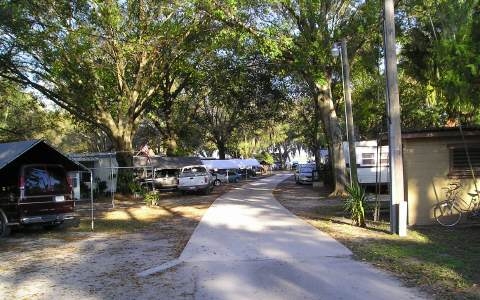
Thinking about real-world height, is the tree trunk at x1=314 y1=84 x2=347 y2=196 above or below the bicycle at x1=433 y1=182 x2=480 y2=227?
above

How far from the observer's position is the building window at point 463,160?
15031 mm

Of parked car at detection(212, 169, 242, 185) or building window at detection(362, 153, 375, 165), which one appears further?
parked car at detection(212, 169, 242, 185)

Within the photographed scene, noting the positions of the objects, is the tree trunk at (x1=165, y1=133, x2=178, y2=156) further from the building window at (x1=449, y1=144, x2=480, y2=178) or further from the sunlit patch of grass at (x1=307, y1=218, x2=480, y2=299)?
the building window at (x1=449, y1=144, x2=480, y2=178)

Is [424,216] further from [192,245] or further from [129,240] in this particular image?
[129,240]

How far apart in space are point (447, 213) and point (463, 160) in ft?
4.97

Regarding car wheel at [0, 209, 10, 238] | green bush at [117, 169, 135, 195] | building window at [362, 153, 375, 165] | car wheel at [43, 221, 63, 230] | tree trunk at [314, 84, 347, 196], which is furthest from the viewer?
green bush at [117, 169, 135, 195]

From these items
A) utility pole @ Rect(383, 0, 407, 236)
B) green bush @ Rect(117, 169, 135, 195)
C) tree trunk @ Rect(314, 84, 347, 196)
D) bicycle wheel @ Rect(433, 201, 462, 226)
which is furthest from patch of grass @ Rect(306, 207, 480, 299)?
green bush @ Rect(117, 169, 135, 195)

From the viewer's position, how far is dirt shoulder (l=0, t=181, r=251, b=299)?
26.7ft

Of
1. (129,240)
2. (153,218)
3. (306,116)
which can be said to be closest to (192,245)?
(129,240)

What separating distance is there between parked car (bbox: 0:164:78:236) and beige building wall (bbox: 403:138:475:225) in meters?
9.39

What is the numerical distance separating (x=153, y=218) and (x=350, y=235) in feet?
28.4

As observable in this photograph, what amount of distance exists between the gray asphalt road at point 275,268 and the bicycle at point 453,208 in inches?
138

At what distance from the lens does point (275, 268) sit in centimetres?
930

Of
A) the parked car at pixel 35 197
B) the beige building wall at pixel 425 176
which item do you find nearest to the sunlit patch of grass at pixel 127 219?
the parked car at pixel 35 197
